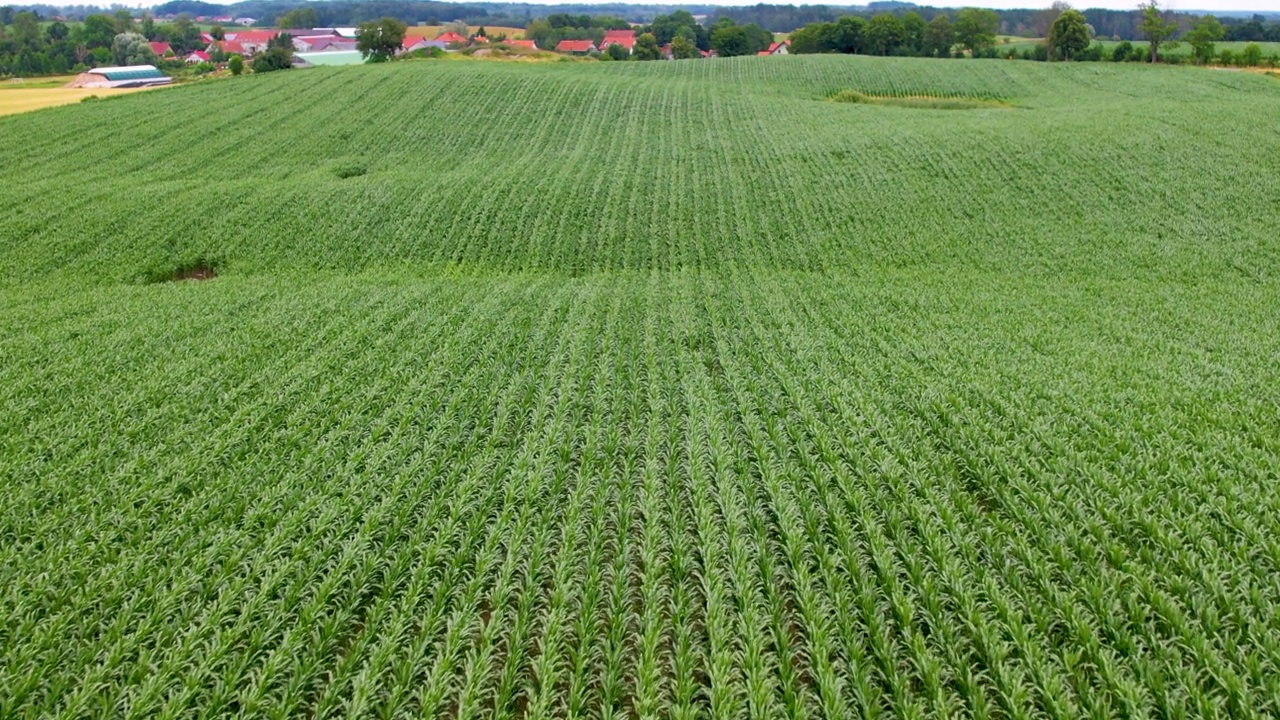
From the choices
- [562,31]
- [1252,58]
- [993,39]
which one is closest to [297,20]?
[562,31]

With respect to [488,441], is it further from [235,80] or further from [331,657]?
[235,80]

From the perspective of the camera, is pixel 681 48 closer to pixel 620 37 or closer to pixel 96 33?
pixel 620 37

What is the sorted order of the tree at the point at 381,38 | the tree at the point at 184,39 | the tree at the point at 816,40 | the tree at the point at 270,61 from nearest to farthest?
the tree at the point at 270,61
the tree at the point at 381,38
the tree at the point at 816,40
the tree at the point at 184,39

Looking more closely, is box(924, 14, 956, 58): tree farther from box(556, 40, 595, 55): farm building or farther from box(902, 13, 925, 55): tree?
box(556, 40, 595, 55): farm building

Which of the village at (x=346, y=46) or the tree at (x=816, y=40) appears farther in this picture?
the village at (x=346, y=46)

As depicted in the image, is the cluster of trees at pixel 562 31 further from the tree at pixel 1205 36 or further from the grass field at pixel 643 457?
the grass field at pixel 643 457

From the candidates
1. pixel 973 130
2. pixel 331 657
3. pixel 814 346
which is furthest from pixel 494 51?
pixel 331 657

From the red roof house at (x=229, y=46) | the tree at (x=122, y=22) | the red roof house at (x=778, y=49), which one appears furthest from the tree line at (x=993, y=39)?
the tree at (x=122, y=22)

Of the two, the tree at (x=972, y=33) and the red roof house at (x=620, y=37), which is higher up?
the red roof house at (x=620, y=37)
